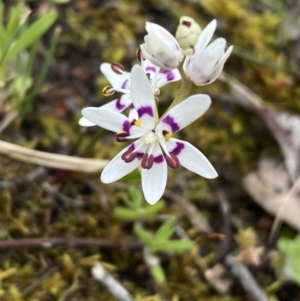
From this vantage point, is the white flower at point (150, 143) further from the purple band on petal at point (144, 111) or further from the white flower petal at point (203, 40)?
the white flower petal at point (203, 40)

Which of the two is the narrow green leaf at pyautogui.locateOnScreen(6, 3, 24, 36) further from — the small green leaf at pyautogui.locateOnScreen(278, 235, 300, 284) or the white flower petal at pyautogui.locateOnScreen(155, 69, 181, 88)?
the small green leaf at pyautogui.locateOnScreen(278, 235, 300, 284)

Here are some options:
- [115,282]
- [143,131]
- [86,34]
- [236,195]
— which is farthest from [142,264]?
[86,34]

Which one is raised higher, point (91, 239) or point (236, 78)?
point (236, 78)

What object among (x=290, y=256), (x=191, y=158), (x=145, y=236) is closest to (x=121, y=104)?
(x=191, y=158)

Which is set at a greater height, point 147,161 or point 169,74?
point 169,74

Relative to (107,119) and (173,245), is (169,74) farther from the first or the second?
(173,245)

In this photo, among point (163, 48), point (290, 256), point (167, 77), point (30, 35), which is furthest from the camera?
point (290, 256)

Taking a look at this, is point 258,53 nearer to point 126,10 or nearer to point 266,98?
point 266,98

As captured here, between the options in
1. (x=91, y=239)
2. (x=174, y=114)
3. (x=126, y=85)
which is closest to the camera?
(x=174, y=114)
